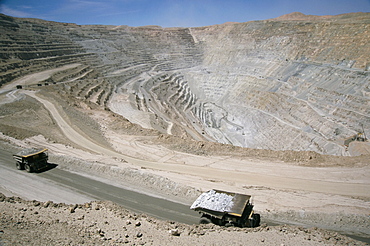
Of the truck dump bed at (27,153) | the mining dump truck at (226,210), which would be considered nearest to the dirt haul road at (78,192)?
the truck dump bed at (27,153)

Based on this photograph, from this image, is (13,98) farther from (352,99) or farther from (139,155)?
(352,99)

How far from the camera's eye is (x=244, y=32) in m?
71.2

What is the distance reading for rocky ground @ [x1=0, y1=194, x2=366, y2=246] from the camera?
907cm

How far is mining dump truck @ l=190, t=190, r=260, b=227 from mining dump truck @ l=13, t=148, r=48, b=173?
36.8 feet

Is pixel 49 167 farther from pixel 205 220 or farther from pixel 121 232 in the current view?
pixel 205 220

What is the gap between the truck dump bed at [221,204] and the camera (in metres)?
10.6

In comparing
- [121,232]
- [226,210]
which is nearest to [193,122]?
[226,210]

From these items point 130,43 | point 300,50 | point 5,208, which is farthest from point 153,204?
point 130,43

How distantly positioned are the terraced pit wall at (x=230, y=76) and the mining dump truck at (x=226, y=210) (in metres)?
19.8

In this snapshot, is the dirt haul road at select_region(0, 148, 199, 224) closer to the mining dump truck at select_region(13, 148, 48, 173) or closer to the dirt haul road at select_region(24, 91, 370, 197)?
the mining dump truck at select_region(13, 148, 48, 173)

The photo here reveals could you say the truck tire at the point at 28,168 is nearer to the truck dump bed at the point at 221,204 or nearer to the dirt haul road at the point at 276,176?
the dirt haul road at the point at 276,176

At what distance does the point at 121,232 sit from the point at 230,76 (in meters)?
54.1

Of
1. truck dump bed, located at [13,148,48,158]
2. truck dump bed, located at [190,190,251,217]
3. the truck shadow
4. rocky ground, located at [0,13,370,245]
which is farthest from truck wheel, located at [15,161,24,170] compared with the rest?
truck dump bed, located at [190,190,251,217]

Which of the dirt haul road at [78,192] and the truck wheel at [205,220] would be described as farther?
the dirt haul road at [78,192]
